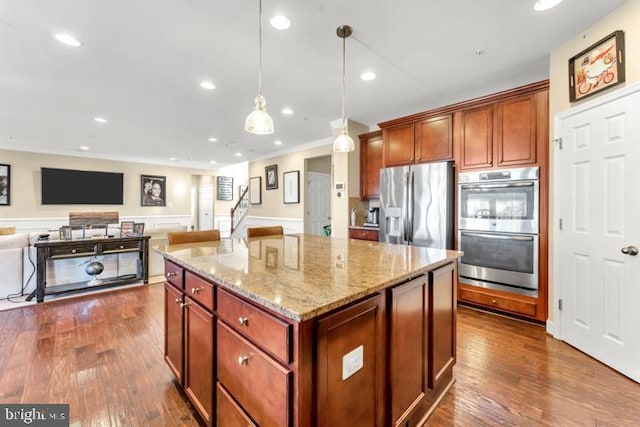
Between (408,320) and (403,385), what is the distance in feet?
1.05

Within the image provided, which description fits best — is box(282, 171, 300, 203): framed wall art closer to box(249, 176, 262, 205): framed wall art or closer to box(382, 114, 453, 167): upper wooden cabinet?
box(249, 176, 262, 205): framed wall art

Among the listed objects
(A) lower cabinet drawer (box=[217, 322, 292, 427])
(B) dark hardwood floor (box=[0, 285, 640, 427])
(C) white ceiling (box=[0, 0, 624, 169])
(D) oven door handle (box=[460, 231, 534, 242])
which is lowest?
(B) dark hardwood floor (box=[0, 285, 640, 427])

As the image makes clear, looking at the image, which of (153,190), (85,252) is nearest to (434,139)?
(85,252)

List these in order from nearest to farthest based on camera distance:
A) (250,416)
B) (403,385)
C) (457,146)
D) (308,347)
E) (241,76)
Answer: (308,347) → (250,416) → (403,385) → (241,76) → (457,146)

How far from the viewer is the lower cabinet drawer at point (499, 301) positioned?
2855 millimetres

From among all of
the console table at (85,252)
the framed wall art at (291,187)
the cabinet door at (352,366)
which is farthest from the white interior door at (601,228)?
the console table at (85,252)

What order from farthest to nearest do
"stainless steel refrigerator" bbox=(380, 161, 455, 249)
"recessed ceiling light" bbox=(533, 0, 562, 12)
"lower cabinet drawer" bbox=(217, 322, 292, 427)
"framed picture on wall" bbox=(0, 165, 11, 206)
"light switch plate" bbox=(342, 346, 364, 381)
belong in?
"framed picture on wall" bbox=(0, 165, 11, 206), "stainless steel refrigerator" bbox=(380, 161, 455, 249), "recessed ceiling light" bbox=(533, 0, 562, 12), "light switch plate" bbox=(342, 346, 364, 381), "lower cabinet drawer" bbox=(217, 322, 292, 427)

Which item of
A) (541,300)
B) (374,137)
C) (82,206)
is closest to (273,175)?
(374,137)

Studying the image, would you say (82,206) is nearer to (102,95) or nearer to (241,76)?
(102,95)

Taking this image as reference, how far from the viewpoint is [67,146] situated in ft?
21.4

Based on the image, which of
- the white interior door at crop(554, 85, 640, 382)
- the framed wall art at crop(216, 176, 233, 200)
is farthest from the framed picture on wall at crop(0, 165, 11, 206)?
the white interior door at crop(554, 85, 640, 382)

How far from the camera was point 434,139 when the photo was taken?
3584mm

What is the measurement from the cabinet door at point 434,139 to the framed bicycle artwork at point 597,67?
3.91ft

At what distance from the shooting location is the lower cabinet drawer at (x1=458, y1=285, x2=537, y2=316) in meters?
2.86
